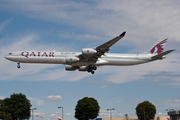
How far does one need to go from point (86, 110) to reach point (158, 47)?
162ft

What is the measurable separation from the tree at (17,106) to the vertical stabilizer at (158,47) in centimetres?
5686

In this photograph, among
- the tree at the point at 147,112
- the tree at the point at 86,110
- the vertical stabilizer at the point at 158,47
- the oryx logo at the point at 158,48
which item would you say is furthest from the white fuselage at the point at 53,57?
the tree at the point at 147,112

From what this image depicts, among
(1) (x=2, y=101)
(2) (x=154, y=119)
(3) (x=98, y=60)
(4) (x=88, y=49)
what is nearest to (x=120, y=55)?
(3) (x=98, y=60)

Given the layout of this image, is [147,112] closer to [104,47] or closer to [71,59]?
[104,47]

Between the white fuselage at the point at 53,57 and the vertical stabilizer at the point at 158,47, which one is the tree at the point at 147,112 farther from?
the white fuselage at the point at 53,57

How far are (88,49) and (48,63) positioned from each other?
9.60 metres

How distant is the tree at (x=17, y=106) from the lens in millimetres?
95250

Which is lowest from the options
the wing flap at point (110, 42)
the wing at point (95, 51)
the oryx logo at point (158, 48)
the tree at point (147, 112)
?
the tree at point (147, 112)

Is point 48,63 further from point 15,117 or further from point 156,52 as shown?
point 15,117

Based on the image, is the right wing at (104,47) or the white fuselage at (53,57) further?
the white fuselage at (53,57)

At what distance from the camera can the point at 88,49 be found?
5222cm

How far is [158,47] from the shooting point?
65500 mm

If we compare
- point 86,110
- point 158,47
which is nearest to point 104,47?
point 158,47

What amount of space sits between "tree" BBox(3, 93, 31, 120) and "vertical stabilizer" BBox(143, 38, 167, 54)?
5686cm
